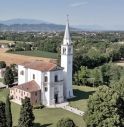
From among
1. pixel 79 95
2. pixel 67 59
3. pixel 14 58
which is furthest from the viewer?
pixel 14 58

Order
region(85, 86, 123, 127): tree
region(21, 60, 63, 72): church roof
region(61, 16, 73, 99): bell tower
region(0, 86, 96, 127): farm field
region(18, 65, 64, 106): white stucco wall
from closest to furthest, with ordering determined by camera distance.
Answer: region(85, 86, 123, 127): tree → region(0, 86, 96, 127): farm field → region(18, 65, 64, 106): white stucco wall → region(21, 60, 63, 72): church roof → region(61, 16, 73, 99): bell tower

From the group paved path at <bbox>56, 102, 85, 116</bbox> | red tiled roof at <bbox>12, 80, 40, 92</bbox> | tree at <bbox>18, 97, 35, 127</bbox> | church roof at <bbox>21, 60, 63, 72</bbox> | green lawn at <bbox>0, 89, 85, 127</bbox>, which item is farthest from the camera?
church roof at <bbox>21, 60, 63, 72</bbox>

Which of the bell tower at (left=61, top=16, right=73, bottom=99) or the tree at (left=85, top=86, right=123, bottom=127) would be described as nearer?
the tree at (left=85, top=86, right=123, bottom=127)

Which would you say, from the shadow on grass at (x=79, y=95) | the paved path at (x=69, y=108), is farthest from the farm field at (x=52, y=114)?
the paved path at (x=69, y=108)

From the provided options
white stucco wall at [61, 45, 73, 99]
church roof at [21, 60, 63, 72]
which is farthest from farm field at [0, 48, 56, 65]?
church roof at [21, 60, 63, 72]

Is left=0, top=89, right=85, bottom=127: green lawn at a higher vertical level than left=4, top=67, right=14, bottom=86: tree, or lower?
lower

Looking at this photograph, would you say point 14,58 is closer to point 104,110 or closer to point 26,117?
point 26,117

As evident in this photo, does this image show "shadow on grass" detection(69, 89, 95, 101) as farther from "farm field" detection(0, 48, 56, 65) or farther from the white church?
"farm field" detection(0, 48, 56, 65)

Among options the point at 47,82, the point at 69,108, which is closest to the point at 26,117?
the point at 69,108
